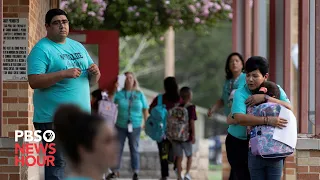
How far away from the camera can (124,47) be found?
43188 mm

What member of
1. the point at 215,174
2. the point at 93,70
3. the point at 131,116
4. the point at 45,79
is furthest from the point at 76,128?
the point at 215,174

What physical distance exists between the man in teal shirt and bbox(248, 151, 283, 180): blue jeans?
1359 mm

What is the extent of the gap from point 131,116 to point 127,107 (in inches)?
7.3

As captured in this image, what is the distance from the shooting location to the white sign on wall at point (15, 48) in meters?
9.56

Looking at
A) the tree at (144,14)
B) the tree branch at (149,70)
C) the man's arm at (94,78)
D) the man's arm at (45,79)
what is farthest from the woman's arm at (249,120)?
the tree branch at (149,70)

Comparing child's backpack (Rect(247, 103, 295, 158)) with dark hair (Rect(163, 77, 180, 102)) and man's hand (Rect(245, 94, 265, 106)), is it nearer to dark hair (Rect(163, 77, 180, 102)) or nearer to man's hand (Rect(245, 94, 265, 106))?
man's hand (Rect(245, 94, 265, 106))

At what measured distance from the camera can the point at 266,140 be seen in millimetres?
7227

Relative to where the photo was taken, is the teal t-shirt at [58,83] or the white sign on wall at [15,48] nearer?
the teal t-shirt at [58,83]

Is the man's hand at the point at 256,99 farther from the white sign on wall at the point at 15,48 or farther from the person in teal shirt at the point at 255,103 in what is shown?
the white sign on wall at the point at 15,48

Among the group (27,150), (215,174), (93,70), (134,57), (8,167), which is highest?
(134,57)

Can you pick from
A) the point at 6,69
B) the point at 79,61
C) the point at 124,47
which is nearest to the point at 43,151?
the point at 79,61

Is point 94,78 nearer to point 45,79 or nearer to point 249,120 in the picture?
point 45,79

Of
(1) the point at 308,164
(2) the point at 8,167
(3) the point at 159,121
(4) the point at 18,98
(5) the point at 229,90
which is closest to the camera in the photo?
(1) the point at 308,164

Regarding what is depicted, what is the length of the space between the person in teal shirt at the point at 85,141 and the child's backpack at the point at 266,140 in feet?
10.7
